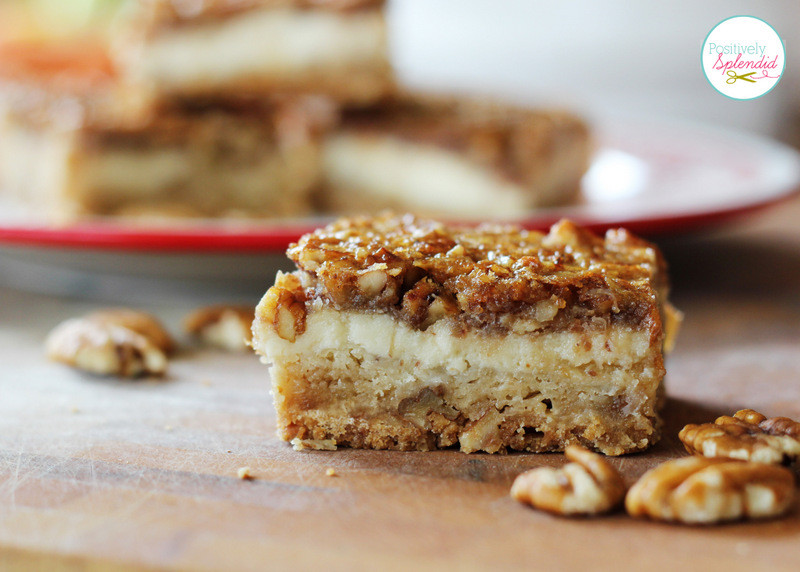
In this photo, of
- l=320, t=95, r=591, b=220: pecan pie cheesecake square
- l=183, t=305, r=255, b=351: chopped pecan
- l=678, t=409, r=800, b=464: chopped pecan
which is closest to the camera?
l=678, t=409, r=800, b=464: chopped pecan

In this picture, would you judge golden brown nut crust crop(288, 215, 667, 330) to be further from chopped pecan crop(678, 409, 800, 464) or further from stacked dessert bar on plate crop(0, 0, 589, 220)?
stacked dessert bar on plate crop(0, 0, 589, 220)

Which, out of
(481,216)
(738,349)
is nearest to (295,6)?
(481,216)

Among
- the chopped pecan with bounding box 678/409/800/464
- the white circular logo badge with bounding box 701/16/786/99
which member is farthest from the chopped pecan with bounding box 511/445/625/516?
the white circular logo badge with bounding box 701/16/786/99

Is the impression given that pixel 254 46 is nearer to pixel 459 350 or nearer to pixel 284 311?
pixel 284 311

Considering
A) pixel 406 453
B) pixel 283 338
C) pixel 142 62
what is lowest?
pixel 406 453

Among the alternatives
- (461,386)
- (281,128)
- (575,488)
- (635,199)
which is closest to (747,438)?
(575,488)

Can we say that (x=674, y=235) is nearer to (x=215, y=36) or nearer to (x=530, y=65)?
(x=215, y=36)
